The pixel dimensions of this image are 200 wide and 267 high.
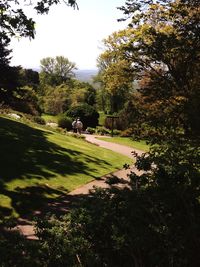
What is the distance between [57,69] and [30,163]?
86254mm

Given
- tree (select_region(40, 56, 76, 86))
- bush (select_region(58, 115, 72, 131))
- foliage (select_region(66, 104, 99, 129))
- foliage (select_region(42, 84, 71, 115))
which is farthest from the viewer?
tree (select_region(40, 56, 76, 86))

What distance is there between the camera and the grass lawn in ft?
36.3

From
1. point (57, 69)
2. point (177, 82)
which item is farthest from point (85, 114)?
point (57, 69)

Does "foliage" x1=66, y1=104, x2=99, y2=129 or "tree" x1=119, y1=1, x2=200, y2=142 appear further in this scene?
"foliage" x1=66, y1=104, x2=99, y2=129

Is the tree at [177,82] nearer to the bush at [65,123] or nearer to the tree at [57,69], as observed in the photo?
the bush at [65,123]

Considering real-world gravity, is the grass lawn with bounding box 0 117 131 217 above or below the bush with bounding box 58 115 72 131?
below

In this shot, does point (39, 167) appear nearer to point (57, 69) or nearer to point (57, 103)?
point (57, 103)

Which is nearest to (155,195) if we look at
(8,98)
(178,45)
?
(178,45)

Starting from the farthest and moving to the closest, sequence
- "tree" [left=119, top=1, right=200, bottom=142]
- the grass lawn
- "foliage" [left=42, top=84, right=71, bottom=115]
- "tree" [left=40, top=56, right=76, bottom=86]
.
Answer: "tree" [left=40, top=56, right=76, bottom=86], "foliage" [left=42, top=84, right=71, bottom=115], the grass lawn, "tree" [left=119, top=1, right=200, bottom=142]

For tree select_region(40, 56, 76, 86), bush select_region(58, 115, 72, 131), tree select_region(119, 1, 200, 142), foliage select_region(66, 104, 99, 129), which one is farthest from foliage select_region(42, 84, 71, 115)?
tree select_region(119, 1, 200, 142)

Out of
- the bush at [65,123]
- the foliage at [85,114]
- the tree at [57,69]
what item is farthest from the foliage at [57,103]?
the tree at [57,69]

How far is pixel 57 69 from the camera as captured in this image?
98500mm

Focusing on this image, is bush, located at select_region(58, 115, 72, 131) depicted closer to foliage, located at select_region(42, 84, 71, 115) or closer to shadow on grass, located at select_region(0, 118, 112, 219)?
shadow on grass, located at select_region(0, 118, 112, 219)

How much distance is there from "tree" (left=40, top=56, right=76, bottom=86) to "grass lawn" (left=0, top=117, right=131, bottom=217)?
2992 inches
